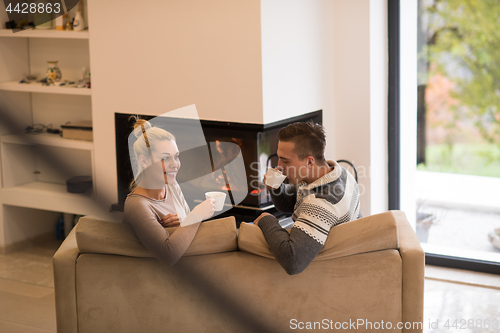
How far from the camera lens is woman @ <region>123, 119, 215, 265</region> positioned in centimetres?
171

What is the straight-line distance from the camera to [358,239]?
1.69 meters

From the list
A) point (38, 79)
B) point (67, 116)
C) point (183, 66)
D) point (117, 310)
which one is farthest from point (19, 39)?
point (117, 310)

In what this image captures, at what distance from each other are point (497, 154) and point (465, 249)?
27.0 inches

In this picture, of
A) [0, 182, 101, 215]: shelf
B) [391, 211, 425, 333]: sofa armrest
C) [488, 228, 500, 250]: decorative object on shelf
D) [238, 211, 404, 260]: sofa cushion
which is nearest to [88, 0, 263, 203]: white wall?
[0, 182, 101, 215]: shelf

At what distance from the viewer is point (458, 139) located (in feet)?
10.8

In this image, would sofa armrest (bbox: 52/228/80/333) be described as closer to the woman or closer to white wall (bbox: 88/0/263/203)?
the woman

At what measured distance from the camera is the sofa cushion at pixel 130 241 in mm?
1752

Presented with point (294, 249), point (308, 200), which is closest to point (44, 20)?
point (308, 200)

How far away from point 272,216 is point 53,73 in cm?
236

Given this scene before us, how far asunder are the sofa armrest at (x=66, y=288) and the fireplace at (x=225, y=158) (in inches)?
48.2

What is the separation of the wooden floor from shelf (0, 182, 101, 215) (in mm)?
396

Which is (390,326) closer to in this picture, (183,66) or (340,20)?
(183,66)

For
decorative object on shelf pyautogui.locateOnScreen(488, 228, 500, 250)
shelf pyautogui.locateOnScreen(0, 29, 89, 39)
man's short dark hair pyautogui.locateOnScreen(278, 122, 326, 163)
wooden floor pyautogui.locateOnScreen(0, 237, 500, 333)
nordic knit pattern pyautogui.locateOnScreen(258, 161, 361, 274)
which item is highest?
shelf pyautogui.locateOnScreen(0, 29, 89, 39)

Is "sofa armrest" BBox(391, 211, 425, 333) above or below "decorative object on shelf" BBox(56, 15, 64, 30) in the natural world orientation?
below
